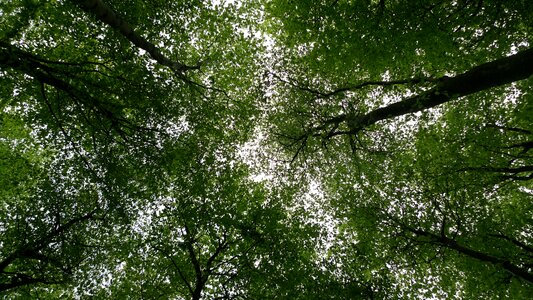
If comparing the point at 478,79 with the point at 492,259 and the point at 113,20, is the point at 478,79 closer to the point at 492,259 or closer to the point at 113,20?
the point at 492,259

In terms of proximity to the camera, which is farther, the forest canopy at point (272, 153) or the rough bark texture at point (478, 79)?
the forest canopy at point (272, 153)

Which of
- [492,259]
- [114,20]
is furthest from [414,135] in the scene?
[114,20]

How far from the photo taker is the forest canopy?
12.6 metres

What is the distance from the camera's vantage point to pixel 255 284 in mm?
15531

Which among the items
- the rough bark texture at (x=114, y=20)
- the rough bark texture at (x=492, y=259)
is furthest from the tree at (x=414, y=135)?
the rough bark texture at (x=114, y=20)

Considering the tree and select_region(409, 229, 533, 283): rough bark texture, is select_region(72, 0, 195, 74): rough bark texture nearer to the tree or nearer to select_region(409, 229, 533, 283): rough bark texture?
the tree

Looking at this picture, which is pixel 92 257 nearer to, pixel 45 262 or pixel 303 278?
pixel 45 262

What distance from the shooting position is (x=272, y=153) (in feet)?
68.9

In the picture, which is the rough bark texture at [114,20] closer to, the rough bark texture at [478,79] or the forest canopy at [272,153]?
the forest canopy at [272,153]

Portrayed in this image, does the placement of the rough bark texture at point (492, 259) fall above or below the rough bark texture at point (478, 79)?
below

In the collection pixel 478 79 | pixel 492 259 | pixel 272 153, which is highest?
pixel 272 153

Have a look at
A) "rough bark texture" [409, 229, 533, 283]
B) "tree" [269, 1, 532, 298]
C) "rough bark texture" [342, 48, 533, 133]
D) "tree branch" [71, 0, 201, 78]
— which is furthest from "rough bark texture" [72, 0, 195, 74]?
"rough bark texture" [409, 229, 533, 283]

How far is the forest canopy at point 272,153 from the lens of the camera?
1264 centimetres

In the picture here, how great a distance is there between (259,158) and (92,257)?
425 inches
